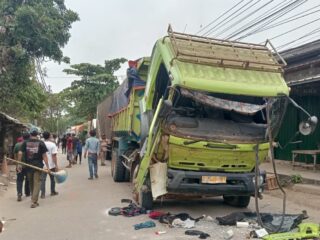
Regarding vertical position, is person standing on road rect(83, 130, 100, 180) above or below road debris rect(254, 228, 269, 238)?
above

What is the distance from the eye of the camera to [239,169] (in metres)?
7.99

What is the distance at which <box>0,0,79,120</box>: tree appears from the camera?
17.9 m

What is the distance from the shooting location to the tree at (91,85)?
38.2 meters

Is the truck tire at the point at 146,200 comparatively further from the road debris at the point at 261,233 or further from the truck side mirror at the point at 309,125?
the truck side mirror at the point at 309,125

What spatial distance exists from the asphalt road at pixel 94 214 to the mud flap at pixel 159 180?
0.57 m

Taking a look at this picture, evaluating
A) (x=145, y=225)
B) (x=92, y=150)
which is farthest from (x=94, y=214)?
(x=92, y=150)

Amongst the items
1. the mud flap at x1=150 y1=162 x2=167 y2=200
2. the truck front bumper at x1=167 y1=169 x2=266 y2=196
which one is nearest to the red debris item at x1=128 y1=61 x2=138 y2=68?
the mud flap at x1=150 y1=162 x2=167 y2=200

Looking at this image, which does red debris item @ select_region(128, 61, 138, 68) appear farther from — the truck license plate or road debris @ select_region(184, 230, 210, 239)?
road debris @ select_region(184, 230, 210, 239)

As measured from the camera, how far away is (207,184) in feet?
25.3

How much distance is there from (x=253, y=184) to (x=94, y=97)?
103 ft

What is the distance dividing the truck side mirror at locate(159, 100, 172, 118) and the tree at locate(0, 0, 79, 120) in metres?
12.3

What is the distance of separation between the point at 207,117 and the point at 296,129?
7977 millimetres

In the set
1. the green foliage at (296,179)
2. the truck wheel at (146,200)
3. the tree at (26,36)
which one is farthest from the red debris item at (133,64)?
the tree at (26,36)

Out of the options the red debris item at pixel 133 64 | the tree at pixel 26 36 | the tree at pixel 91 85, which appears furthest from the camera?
the tree at pixel 91 85
